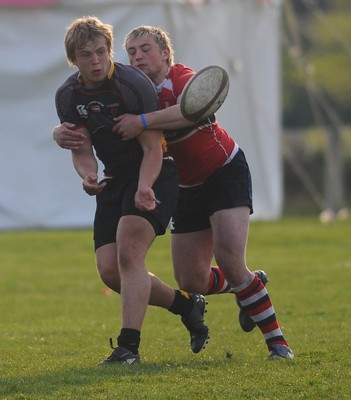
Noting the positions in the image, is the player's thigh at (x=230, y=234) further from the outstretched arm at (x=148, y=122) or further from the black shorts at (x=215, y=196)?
the outstretched arm at (x=148, y=122)

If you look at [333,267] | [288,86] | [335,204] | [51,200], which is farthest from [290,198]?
[288,86]

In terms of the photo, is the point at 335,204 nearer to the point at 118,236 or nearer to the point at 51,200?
the point at 51,200

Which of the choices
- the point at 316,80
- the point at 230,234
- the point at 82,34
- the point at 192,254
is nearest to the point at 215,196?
the point at 230,234

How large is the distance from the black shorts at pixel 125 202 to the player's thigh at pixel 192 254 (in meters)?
0.60

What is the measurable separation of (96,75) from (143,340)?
231cm

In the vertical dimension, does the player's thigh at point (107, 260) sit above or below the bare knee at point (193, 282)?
above

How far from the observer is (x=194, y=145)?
22.1 feet

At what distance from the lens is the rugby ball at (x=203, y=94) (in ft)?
20.8

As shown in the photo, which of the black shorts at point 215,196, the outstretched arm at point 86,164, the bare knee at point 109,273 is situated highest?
the outstretched arm at point 86,164

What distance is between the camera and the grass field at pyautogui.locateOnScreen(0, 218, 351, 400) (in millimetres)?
5672

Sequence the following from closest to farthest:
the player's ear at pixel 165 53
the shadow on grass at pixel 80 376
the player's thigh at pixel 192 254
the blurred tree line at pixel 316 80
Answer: the shadow on grass at pixel 80 376 < the player's ear at pixel 165 53 < the player's thigh at pixel 192 254 < the blurred tree line at pixel 316 80

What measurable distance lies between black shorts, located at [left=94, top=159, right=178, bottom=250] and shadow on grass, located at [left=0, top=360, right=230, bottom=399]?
721mm

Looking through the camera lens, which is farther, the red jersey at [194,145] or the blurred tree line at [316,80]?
the blurred tree line at [316,80]

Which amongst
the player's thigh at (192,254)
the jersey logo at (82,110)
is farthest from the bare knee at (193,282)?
the jersey logo at (82,110)
